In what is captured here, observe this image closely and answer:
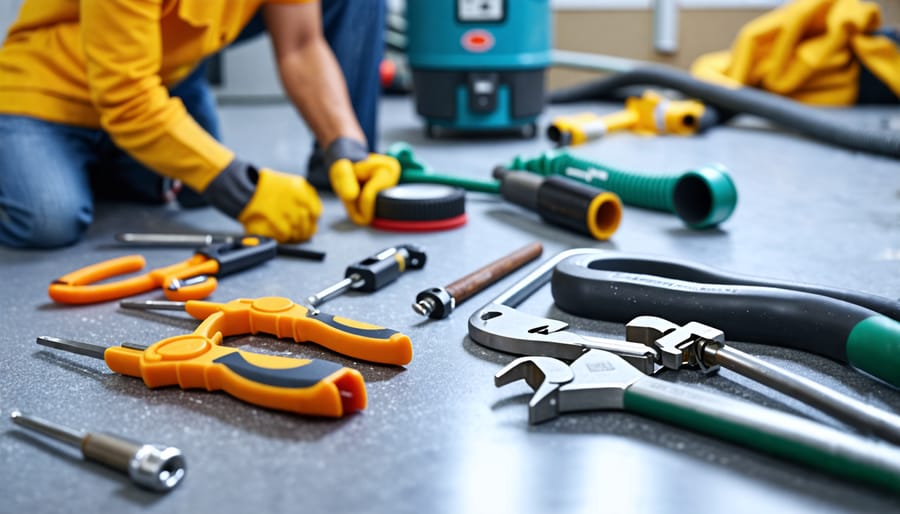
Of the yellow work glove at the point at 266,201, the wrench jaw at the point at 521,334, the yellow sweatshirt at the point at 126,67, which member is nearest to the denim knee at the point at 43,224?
the yellow sweatshirt at the point at 126,67

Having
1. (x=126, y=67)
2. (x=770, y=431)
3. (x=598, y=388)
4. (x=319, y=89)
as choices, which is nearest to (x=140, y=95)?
(x=126, y=67)

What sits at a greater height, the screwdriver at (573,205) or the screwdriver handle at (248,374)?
the screwdriver at (573,205)

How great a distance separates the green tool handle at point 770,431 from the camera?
64cm

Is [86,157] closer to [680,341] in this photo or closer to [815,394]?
[680,341]

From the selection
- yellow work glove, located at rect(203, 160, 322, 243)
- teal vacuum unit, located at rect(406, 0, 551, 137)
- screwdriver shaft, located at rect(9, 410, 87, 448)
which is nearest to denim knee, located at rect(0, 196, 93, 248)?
yellow work glove, located at rect(203, 160, 322, 243)

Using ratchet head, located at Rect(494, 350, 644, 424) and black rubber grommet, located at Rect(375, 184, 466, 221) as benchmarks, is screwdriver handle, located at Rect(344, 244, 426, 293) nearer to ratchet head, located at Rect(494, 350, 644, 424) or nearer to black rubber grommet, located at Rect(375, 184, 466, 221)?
black rubber grommet, located at Rect(375, 184, 466, 221)

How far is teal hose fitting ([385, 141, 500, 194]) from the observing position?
5.70ft

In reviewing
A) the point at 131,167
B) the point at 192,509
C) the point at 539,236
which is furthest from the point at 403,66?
the point at 192,509

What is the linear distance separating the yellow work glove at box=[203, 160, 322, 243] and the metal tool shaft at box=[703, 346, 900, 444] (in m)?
0.81

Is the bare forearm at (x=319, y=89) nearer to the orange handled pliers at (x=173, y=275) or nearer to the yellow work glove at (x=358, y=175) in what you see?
the yellow work glove at (x=358, y=175)

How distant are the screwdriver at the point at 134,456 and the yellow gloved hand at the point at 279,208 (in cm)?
73

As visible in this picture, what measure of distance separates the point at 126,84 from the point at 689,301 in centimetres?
99

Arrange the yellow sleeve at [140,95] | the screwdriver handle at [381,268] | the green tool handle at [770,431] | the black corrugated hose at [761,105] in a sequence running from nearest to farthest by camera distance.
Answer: the green tool handle at [770,431], the screwdriver handle at [381,268], the yellow sleeve at [140,95], the black corrugated hose at [761,105]

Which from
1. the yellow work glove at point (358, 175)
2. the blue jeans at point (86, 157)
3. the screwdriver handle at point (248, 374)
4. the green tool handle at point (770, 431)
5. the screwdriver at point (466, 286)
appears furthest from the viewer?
the yellow work glove at point (358, 175)
